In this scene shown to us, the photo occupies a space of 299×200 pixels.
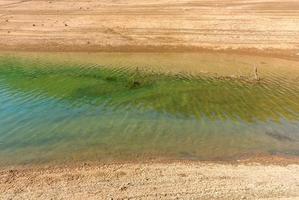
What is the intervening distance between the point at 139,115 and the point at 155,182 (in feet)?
19.7

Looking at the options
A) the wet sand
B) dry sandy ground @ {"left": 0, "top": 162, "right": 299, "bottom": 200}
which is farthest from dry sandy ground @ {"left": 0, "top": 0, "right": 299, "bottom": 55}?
dry sandy ground @ {"left": 0, "top": 162, "right": 299, "bottom": 200}

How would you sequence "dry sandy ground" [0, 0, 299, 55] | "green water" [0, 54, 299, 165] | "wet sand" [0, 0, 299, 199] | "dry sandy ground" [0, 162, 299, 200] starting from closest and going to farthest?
"dry sandy ground" [0, 162, 299, 200]
"wet sand" [0, 0, 299, 199]
"green water" [0, 54, 299, 165]
"dry sandy ground" [0, 0, 299, 55]

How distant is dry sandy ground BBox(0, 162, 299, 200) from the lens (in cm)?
1121

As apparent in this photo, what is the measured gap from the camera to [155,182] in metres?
11.9

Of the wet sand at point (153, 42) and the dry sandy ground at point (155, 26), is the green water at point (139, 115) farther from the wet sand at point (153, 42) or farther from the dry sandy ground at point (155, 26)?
the dry sandy ground at point (155, 26)

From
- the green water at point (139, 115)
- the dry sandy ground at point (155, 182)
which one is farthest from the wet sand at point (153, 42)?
the green water at point (139, 115)

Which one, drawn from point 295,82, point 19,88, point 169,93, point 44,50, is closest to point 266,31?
point 295,82

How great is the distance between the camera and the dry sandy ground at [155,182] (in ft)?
36.8

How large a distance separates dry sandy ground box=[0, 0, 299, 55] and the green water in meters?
5.92

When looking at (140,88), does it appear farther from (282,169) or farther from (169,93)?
(282,169)

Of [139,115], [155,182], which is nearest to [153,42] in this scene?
[139,115]

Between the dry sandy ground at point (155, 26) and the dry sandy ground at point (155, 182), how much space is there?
17.1 m

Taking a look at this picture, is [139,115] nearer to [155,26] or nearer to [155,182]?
[155,182]

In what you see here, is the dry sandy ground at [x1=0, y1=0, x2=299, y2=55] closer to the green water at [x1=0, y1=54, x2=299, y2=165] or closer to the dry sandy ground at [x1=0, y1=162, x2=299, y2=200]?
the green water at [x1=0, y1=54, x2=299, y2=165]
